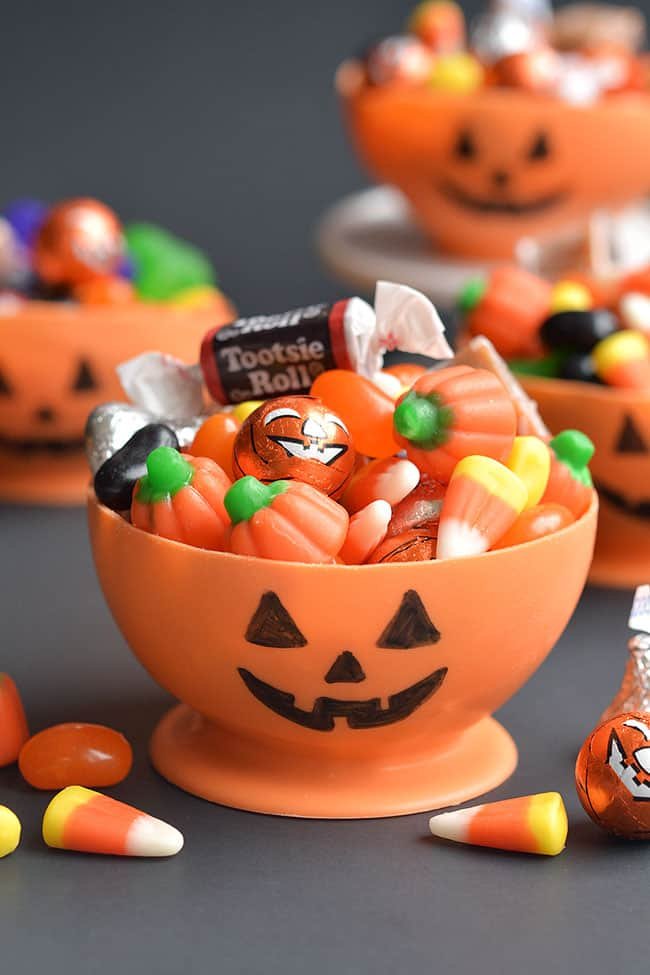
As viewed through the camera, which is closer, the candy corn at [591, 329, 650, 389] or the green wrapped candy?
the candy corn at [591, 329, 650, 389]

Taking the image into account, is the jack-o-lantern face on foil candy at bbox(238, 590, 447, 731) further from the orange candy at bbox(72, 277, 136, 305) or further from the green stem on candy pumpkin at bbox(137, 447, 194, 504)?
the orange candy at bbox(72, 277, 136, 305)

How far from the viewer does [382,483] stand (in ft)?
3.93

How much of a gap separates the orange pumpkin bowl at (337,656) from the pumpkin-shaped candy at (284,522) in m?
0.01

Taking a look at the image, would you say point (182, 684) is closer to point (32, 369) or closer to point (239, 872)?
point (239, 872)

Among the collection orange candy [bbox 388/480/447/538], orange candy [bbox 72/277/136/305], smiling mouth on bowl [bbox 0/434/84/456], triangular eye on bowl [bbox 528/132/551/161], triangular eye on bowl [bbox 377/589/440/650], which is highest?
orange candy [bbox 388/480/447/538]

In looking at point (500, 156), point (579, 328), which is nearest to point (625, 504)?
point (579, 328)

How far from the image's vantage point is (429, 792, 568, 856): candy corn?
1.15 metres

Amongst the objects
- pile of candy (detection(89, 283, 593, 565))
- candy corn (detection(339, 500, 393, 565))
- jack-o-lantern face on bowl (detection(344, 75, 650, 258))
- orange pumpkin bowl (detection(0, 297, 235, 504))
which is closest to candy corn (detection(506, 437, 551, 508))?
pile of candy (detection(89, 283, 593, 565))

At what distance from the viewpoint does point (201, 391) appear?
1.38 meters

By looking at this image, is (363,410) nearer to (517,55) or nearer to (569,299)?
(569,299)

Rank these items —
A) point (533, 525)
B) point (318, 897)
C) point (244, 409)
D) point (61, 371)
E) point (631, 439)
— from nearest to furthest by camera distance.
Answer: point (318, 897), point (533, 525), point (244, 409), point (631, 439), point (61, 371)

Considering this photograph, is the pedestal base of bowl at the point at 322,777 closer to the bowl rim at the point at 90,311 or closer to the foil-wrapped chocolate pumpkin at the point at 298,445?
the foil-wrapped chocolate pumpkin at the point at 298,445

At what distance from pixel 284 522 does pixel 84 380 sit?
2.71 feet

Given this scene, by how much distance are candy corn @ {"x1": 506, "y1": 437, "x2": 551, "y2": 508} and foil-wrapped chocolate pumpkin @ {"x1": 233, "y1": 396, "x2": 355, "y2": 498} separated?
0.12m
